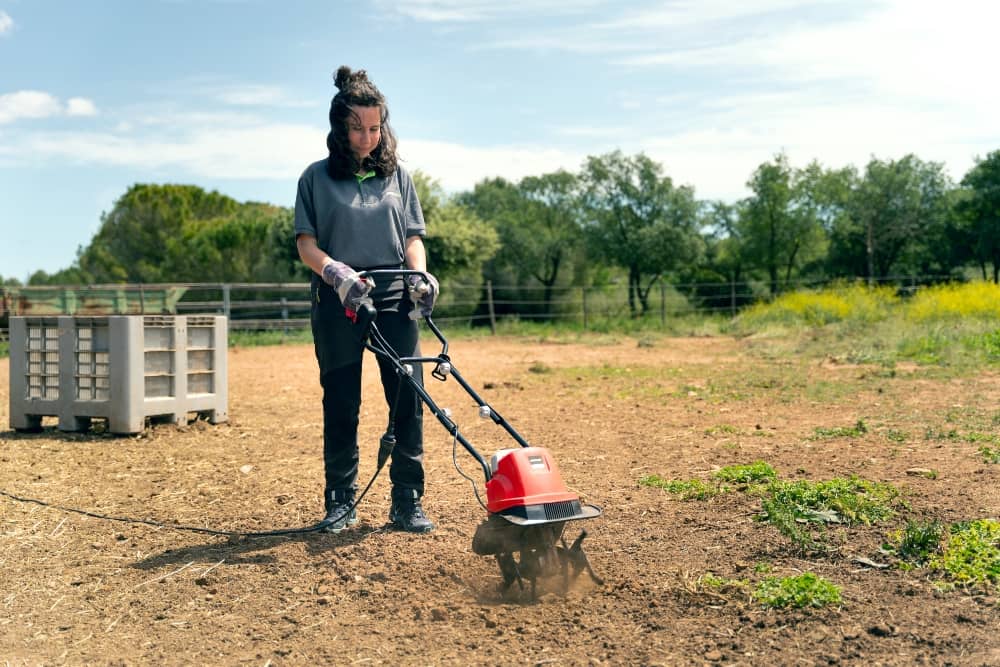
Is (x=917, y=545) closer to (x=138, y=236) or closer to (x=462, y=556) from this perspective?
(x=462, y=556)

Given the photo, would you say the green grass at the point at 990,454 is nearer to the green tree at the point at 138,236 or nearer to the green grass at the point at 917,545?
the green grass at the point at 917,545

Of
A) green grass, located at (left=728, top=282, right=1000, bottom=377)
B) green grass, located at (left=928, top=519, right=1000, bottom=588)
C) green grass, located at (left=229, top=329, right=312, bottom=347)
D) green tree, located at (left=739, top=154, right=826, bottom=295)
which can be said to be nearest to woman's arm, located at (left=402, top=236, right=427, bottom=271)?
green grass, located at (left=928, top=519, right=1000, bottom=588)

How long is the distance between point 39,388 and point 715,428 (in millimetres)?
5841

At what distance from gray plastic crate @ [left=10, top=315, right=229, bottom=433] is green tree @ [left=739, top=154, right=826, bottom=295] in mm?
32150

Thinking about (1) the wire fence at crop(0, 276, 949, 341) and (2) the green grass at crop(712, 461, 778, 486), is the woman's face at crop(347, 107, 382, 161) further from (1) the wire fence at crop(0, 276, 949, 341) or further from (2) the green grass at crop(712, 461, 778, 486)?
(1) the wire fence at crop(0, 276, 949, 341)

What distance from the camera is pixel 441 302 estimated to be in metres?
27.5

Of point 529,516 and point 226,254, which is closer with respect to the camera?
point 529,516

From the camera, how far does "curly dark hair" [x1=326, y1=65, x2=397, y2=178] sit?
4.32 meters

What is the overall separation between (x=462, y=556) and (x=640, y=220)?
112ft

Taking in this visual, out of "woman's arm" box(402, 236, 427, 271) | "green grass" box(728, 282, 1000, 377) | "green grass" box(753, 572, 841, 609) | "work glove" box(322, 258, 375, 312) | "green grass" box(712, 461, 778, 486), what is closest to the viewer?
"green grass" box(753, 572, 841, 609)

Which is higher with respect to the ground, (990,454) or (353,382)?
(353,382)

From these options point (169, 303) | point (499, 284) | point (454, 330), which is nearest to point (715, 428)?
point (169, 303)

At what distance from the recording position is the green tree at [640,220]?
3659cm

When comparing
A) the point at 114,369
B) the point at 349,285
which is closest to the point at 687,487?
the point at 349,285
